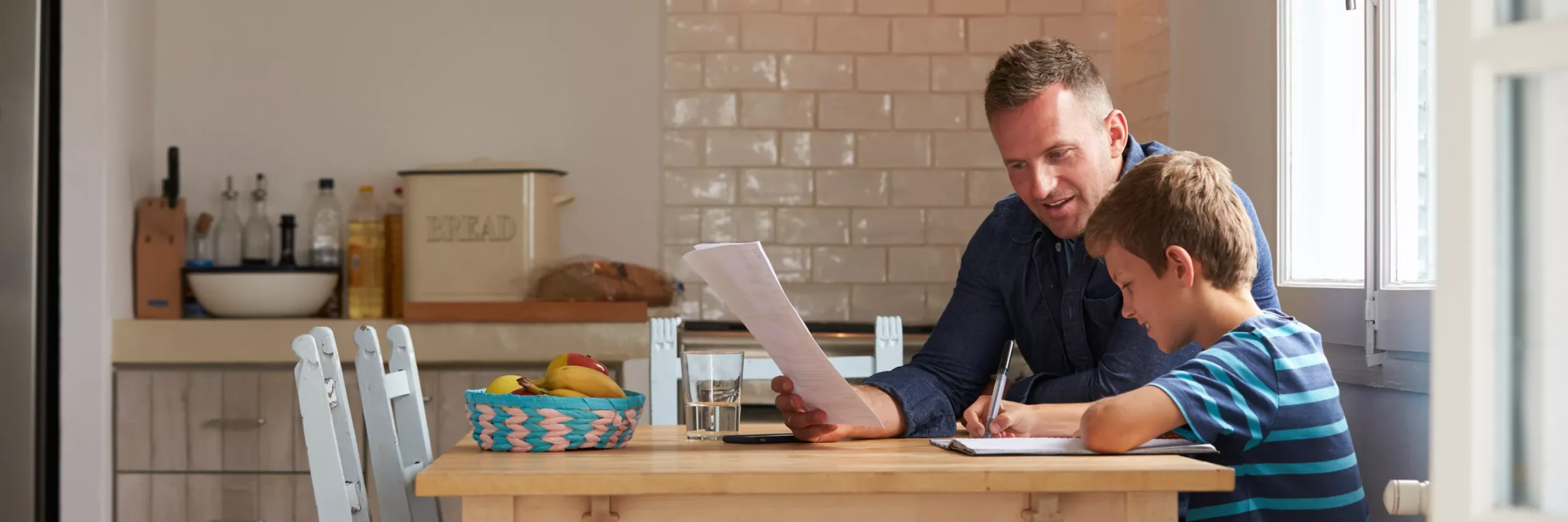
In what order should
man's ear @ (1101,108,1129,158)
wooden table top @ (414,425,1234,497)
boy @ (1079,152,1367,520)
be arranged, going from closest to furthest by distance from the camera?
wooden table top @ (414,425,1234,497) → boy @ (1079,152,1367,520) → man's ear @ (1101,108,1129,158)

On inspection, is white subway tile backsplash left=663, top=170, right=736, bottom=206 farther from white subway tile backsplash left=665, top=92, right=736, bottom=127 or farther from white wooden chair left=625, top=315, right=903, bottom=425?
white wooden chair left=625, top=315, right=903, bottom=425

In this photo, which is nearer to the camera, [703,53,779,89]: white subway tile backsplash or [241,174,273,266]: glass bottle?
[241,174,273,266]: glass bottle

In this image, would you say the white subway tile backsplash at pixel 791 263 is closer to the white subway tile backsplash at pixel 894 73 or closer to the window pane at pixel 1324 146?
the white subway tile backsplash at pixel 894 73

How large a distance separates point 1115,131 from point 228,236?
253 cm

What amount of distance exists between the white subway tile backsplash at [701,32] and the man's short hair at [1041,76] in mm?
1735

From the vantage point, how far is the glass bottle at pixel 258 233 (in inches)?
138

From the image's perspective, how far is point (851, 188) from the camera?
11.9ft

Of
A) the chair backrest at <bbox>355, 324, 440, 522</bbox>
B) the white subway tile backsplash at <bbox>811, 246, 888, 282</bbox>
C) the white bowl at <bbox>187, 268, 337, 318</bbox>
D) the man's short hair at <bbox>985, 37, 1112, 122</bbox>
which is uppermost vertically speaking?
the man's short hair at <bbox>985, 37, 1112, 122</bbox>

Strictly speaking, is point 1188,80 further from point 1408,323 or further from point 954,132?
point 1408,323

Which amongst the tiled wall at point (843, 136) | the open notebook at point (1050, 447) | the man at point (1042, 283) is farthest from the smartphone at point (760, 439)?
the tiled wall at point (843, 136)

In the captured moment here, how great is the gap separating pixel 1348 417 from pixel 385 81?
262 cm

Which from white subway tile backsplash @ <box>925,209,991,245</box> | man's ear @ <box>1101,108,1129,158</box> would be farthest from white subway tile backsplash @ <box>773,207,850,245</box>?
man's ear @ <box>1101,108,1129,158</box>

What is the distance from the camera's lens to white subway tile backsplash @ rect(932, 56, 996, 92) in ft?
11.9

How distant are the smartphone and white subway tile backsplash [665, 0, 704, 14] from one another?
217 centimetres
